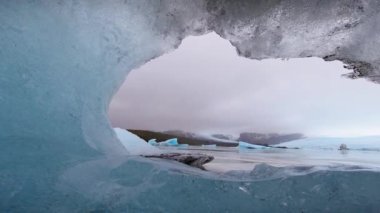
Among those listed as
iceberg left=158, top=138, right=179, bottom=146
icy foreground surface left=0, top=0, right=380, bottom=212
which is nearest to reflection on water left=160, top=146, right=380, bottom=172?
icy foreground surface left=0, top=0, right=380, bottom=212

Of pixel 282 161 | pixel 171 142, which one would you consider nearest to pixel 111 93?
pixel 282 161

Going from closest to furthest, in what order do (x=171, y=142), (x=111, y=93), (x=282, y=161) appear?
(x=111, y=93)
(x=282, y=161)
(x=171, y=142)

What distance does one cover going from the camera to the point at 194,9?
3.53 m

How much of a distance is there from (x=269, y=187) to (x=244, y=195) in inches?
9.8

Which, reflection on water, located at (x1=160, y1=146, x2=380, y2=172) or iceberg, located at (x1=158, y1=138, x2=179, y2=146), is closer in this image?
reflection on water, located at (x1=160, y1=146, x2=380, y2=172)

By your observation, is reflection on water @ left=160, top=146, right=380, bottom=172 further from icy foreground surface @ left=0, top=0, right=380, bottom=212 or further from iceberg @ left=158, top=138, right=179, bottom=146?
iceberg @ left=158, top=138, right=179, bottom=146

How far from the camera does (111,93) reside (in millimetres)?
3643

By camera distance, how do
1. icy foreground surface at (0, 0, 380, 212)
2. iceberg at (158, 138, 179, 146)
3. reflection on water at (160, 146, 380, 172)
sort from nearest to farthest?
icy foreground surface at (0, 0, 380, 212) → reflection on water at (160, 146, 380, 172) → iceberg at (158, 138, 179, 146)

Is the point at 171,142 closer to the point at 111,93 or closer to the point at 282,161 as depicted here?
the point at 282,161

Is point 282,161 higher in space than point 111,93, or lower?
lower

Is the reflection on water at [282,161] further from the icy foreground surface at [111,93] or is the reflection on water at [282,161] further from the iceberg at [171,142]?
the iceberg at [171,142]

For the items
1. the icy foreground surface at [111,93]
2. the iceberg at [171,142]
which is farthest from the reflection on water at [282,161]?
the iceberg at [171,142]

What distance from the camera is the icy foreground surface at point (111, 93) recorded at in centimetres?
225

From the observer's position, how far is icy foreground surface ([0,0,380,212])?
2254 millimetres
